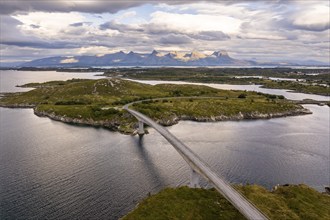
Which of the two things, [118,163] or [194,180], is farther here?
[118,163]

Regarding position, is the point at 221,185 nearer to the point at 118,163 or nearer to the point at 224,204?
the point at 224,204

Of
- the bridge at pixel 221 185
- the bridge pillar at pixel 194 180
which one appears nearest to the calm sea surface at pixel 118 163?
the bridge pillar at pixel 194 180

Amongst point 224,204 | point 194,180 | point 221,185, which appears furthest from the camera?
point 194,180

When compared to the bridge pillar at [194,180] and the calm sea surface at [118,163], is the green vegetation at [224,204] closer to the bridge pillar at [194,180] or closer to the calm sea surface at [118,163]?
the bridge pillar at [194,180]

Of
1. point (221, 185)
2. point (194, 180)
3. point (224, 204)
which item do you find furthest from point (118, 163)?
point (221, 185)

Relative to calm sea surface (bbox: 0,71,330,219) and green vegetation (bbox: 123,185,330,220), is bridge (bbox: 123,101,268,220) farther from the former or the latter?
calm sea surface (bbox: 0,71,330,219)
